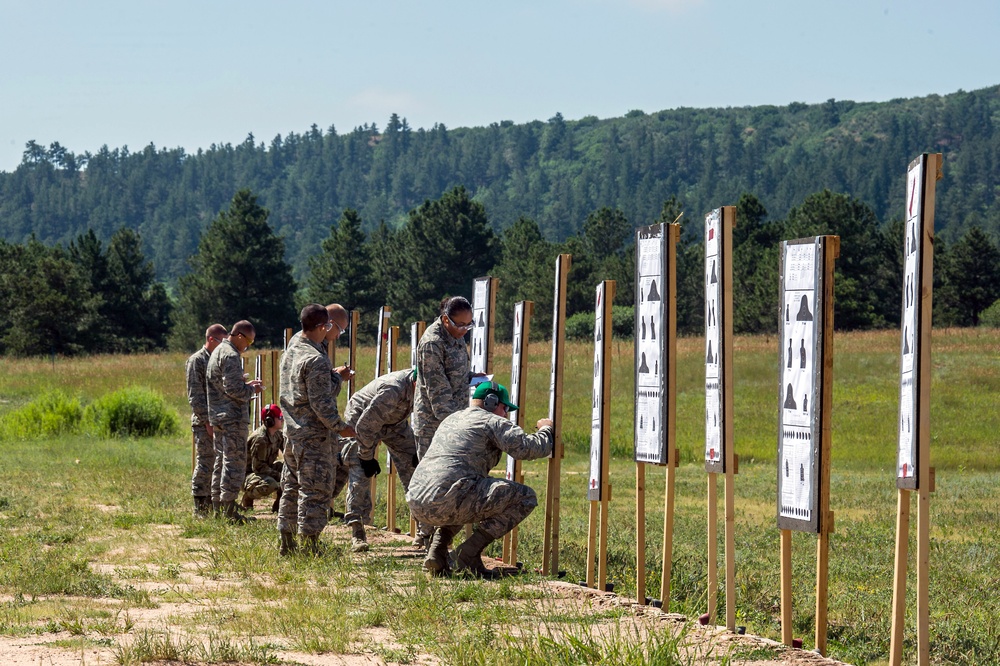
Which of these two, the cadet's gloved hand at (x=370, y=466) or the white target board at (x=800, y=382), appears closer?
the white target board at (x=800, y=382)

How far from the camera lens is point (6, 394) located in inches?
1582

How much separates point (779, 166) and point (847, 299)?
5552 inches

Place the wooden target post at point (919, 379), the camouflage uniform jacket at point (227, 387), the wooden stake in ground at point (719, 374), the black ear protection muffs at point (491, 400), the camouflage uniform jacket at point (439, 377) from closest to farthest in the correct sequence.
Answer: the wooden target post at point (919, 379), the wooden stake in ground at point (719, 374), the black ear protection muffs at point (491, 400), the camouflage uniform jacket at point (439, 377), the camouflage uniform jacket at point (227, 387)

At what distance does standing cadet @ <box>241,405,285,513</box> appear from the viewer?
14.1 meters

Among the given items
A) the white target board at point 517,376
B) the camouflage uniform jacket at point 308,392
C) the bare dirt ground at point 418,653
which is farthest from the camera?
the white target board at point 517,376

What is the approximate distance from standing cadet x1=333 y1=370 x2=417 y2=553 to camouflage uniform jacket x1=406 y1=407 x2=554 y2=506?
164cm

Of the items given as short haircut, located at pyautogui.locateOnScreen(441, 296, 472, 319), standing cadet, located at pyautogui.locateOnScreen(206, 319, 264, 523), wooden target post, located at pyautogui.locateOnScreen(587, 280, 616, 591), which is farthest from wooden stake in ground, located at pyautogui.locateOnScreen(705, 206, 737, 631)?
standing cadet, located at pyautogui.locateOnScreen(206, 319, 264, 523)

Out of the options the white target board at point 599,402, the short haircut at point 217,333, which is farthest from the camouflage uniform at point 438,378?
the short haircut at point 217,333

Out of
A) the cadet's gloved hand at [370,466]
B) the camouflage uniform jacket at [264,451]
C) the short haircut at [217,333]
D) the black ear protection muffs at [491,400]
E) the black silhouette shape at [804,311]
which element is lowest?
the camouflage uniform jacket at [264,451]

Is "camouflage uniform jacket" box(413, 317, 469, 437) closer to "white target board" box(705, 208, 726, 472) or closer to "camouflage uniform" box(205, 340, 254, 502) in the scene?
"camouflage uniform" box(205, 340, 254, 502)

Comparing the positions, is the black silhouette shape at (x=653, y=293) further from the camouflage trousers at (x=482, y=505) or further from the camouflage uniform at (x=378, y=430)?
the camouflage uniform at (x=378, y=430)

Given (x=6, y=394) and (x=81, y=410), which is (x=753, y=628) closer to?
(x=81, y=410)

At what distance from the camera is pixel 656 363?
8.10 meters

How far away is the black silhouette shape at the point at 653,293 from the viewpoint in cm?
809
